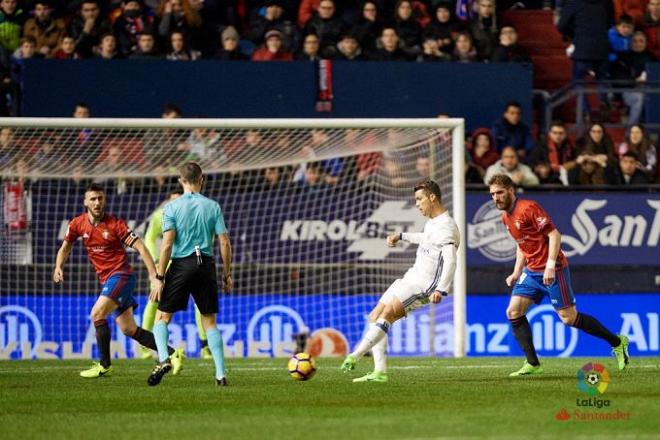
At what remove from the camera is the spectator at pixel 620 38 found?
21.9 meters

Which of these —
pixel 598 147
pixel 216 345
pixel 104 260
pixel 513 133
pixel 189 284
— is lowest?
pixel 216 345

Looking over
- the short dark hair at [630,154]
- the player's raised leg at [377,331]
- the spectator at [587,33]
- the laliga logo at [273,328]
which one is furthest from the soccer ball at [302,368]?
the spectator at [587,33]

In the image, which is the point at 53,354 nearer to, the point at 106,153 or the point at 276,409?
the point at 106,153

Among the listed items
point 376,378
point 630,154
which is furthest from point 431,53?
point 376,378

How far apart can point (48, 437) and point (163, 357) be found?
322 centimetres

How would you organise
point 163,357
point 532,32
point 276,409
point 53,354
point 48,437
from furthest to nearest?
point 532,32, point 53,354, point 163,357, point 276,409, point 48,437

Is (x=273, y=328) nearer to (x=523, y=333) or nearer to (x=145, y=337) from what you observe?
(x=145, y=337)

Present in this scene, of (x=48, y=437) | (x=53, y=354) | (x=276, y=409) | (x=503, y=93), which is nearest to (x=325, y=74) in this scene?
(x=503, y=93)

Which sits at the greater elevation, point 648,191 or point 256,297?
point 648,191

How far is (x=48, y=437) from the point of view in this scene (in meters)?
8.47

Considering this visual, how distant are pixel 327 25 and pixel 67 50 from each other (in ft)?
13.1

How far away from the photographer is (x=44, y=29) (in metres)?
20.2

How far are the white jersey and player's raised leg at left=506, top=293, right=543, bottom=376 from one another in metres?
1.15

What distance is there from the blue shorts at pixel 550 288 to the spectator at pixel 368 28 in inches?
341
